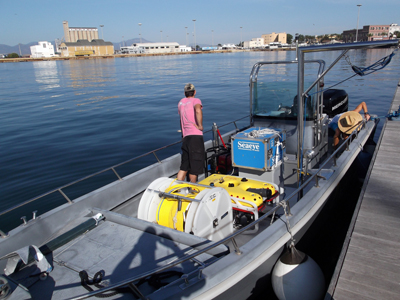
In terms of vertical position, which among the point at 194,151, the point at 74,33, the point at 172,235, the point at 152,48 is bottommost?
the point at 172,235

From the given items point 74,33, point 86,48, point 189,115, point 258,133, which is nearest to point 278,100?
point 258,133

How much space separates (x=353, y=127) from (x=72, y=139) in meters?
9.09

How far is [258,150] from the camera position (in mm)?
4230

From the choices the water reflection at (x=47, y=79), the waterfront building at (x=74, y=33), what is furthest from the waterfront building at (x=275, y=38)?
the water reflection at (x=47, y=79)

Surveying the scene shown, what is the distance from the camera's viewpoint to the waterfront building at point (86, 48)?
4505 inches

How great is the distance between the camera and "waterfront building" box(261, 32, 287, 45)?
157125 mm

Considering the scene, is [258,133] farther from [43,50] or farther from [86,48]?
[43,50]

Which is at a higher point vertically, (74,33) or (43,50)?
(74,33)

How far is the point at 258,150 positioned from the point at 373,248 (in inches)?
70.9

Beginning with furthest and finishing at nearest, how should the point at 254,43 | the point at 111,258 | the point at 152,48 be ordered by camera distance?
the point at 254,43 → the point at 152,48 → the point at 111,258

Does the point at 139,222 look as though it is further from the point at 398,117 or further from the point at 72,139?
the point at 72,139

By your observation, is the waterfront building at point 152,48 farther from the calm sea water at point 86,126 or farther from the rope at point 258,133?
the rope at point 258,133

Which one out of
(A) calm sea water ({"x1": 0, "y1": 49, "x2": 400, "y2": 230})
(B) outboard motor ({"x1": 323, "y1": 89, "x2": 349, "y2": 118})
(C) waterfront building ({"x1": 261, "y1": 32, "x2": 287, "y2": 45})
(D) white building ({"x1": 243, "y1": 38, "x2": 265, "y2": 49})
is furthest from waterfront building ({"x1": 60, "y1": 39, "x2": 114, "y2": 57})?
(B) outboard motor ({"x1": 323, "y1": 89, "x2": 349, "y2": 118})

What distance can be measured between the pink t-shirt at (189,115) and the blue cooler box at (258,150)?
0.62m
